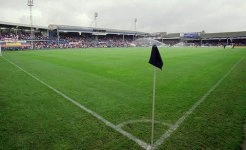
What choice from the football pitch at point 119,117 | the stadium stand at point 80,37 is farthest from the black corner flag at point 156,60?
the stadium stand at point 80,37

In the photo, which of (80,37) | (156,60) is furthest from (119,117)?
(80,37)

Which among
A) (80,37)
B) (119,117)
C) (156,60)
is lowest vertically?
(119,117)

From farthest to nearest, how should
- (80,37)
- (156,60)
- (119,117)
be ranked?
(80,37) < (119,117) < (156,60)

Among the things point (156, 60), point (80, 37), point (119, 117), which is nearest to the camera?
point (156, 60)

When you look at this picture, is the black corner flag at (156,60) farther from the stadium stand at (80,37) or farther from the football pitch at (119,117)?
the stadium stand at (80,37)

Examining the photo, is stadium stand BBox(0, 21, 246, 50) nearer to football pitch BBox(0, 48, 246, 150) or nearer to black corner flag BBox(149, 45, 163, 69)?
football pitch BBox(0, 48, 246, 150)

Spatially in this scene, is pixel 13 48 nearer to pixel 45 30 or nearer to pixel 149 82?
pixel 45 30

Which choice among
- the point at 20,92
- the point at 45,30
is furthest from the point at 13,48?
the point at 20,92

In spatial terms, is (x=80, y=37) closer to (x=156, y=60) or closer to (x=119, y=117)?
(x=119, y=117)

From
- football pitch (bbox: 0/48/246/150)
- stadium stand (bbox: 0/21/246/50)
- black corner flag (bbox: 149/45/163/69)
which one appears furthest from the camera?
stadium stand (bbox: 0/21/246/50)

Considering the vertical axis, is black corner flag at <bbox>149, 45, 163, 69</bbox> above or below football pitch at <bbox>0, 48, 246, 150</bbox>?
above

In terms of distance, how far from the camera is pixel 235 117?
7180mm

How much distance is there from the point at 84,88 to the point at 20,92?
113 inches

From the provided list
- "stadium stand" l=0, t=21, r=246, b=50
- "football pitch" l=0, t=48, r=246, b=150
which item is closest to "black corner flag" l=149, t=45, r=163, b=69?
"football pitch" l=0, t=48, r=246, b=150
